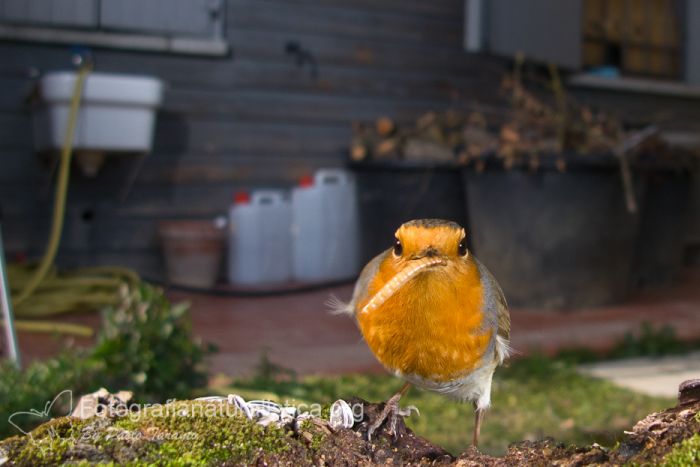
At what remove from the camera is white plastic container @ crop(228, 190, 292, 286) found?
5.77 metres

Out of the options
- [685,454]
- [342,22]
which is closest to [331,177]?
[342,22]

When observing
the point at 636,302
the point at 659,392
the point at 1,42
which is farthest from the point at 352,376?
the point at 1,42

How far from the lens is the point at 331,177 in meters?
6.18

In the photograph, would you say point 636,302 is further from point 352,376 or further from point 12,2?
point 12,2

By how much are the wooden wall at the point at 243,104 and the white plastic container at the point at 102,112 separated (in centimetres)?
36

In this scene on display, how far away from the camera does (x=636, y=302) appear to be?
5.37m

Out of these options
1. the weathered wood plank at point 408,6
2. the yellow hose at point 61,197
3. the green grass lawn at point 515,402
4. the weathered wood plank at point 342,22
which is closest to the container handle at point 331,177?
the weathered wood plank at point 342,22

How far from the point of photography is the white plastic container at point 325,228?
19.6ft

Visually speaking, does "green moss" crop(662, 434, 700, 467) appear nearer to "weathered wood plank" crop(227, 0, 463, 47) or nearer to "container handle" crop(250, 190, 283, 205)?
"container handle" crop(250, 190, 283, 205)

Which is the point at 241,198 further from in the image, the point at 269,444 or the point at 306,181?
the point at 269,444

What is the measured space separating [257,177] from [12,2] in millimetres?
2019

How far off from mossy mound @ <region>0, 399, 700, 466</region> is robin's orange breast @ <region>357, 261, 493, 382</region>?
0.09 m

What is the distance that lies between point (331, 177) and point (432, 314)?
5259mm

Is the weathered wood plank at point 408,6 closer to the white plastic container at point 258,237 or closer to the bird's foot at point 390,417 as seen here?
the white plastic container at point 258,237
